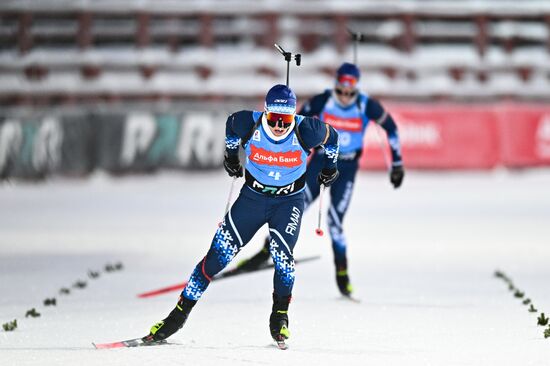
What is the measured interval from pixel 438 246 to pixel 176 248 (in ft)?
11.5

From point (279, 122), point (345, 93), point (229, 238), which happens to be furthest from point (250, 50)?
point (229, 238)

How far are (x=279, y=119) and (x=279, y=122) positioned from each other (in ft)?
0.08

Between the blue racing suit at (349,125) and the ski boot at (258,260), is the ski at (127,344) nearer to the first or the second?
the blue racing suit at (349,125)

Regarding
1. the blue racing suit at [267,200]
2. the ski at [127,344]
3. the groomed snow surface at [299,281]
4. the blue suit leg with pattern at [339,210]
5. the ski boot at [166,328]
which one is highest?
the blue racing suit at [267,200]

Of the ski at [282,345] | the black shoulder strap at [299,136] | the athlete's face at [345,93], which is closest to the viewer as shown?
the ski at [282,345]

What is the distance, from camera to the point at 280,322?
324 inches

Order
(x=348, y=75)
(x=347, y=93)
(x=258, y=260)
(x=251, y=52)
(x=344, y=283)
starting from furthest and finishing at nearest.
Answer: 1. (x=251, y=52)
2. (x=258, y=260)
3. (x=347, y=93)
4. (x=348, y=75)
5. (x=344, y=283)

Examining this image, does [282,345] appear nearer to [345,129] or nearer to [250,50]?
[345,129]

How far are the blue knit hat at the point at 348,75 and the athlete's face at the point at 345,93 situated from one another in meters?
0.05

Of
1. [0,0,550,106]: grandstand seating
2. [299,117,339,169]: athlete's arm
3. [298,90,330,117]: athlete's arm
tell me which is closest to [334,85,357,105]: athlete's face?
[298,90,330,117]: athlete's arm

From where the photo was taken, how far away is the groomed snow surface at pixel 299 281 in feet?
26.5

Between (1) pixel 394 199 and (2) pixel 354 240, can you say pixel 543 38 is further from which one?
(2) pixel 354 240

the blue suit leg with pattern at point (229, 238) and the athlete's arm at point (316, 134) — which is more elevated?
the athlete's arm at point (316, 134)

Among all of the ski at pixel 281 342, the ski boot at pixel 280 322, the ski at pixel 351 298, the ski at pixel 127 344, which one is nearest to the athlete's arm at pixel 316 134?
the ski boot at pixel 280 322
